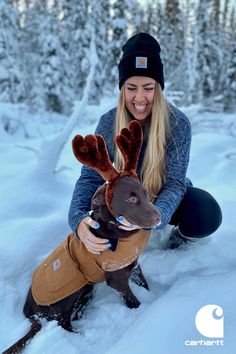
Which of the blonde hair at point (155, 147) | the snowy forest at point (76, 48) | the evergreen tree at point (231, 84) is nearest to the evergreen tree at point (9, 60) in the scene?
the snowy forest at point (76, 48)

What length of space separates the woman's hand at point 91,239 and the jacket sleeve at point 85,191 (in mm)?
85

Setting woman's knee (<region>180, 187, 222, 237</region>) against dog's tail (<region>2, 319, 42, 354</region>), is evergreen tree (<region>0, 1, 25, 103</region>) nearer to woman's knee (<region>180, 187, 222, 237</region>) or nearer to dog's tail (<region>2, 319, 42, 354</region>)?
woman's knee (<region>180, 187, 222, 237</region>)

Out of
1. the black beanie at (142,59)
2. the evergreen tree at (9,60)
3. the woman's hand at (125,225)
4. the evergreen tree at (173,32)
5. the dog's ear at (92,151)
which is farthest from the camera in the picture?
the evergreen tree at (173,32)

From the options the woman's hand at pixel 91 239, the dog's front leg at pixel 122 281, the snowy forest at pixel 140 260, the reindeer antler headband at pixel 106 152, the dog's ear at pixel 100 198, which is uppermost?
the reindeer antler headband at pixel 106 152

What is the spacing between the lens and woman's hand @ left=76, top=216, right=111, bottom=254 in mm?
1743

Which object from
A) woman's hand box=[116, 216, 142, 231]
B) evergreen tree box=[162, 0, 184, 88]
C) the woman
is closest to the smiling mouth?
the woman

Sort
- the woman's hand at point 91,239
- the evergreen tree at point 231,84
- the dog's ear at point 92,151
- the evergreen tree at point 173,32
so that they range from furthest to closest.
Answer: the evergreen tree at point 173,32 < the evergreen tree at point 231,84 < the woman's hand at point 91,239 < the dog's ear at point 92,151

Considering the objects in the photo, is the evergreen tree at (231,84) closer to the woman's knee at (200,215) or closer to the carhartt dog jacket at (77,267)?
the woman's knee at (200,215)

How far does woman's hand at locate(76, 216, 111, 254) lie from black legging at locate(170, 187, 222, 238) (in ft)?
2.84

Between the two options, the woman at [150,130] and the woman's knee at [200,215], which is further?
the woman's knee at [200,215]

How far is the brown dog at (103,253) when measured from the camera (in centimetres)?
157

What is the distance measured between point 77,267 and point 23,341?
45 cm

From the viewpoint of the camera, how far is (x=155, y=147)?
7.04ft

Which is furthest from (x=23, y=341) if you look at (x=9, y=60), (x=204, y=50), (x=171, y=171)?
(x=204, y=50)
